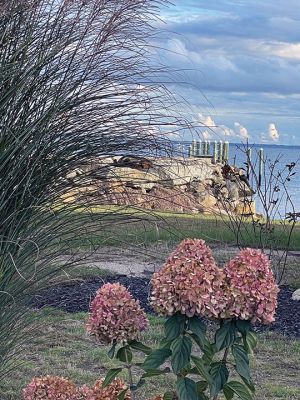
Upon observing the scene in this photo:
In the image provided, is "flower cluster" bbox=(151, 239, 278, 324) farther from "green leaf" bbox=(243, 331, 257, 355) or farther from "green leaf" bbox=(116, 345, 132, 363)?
"green leaf" bbox=(116, 345, 132, 363)

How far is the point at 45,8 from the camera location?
346 centimetres

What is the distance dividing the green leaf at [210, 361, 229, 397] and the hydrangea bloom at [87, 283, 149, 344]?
0.31 meters

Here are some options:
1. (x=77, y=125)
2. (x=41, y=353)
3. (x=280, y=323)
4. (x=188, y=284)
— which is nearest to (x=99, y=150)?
(x=77, y=125)

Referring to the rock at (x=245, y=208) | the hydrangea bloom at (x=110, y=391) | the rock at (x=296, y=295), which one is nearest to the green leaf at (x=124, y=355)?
the hydrangea bloom at (x=110, y=391)

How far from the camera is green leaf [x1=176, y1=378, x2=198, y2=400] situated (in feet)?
8.00

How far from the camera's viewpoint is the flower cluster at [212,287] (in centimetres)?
242

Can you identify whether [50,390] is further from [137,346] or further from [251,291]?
[251,291]

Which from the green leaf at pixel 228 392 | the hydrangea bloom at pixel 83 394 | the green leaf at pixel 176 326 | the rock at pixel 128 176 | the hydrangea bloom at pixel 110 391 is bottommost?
the hydrangea bloom at pixel 83 394

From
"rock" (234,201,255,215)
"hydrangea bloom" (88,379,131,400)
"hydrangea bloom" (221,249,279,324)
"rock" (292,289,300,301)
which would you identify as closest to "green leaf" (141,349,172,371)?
"hydrangea bloom" (221,249,279,324)

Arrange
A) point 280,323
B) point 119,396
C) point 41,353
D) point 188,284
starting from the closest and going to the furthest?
point 188,284
point 119,396
point 41,353
point 280,323

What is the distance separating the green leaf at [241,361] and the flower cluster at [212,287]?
0.10 metres

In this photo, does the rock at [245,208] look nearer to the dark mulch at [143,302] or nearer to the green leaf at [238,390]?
the dark mulch at [143,302]

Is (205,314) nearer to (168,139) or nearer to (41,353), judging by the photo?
(168,139)

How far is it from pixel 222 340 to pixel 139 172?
1.31m
